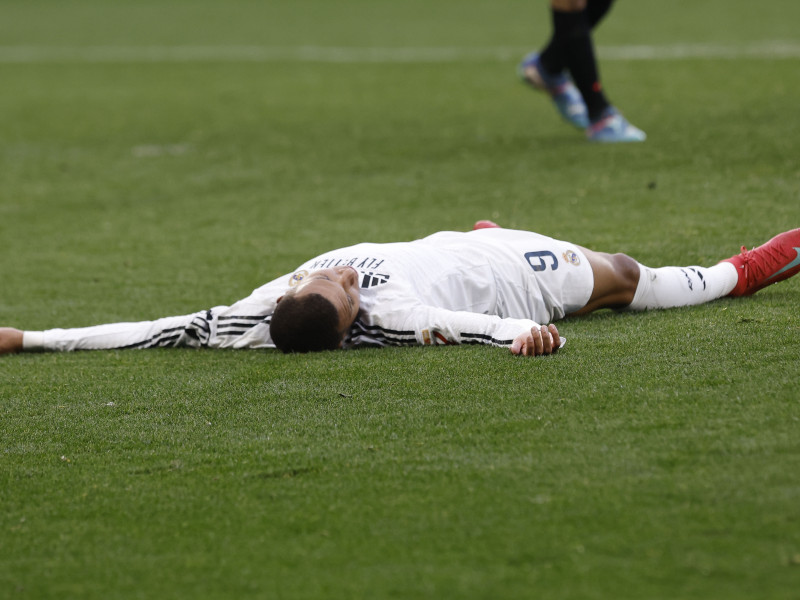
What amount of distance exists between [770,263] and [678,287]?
0.39 m

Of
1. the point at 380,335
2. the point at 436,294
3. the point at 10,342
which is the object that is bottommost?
the point at 10,342

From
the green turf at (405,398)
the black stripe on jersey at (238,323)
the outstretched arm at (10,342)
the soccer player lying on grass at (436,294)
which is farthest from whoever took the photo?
the outstretched arm at (10,342)

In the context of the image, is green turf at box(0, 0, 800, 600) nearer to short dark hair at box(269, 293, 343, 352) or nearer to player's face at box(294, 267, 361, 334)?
short dark hair at box(269, 293, 343, 352)

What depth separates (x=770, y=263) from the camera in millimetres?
4289

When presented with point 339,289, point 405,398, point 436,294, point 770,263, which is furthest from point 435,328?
point 770,263

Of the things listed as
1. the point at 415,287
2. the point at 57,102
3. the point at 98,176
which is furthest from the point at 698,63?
the point at 415,287

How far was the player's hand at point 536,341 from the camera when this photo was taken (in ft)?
11.9

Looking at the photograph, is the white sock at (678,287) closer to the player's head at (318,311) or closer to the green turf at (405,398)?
the green turf at (405,398)

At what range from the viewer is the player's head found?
3.84 m

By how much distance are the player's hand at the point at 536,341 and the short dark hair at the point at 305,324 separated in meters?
0.67

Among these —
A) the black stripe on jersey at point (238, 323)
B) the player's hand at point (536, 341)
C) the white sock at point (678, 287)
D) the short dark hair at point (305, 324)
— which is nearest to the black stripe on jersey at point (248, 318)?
the black stripe on jersey at point (238, 323)

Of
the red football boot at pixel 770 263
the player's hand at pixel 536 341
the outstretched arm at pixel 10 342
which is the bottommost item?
the outstretched arm at pixel 10 342

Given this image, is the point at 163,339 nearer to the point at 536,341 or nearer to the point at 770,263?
the point at 536,341

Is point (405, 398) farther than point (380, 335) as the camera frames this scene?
No
